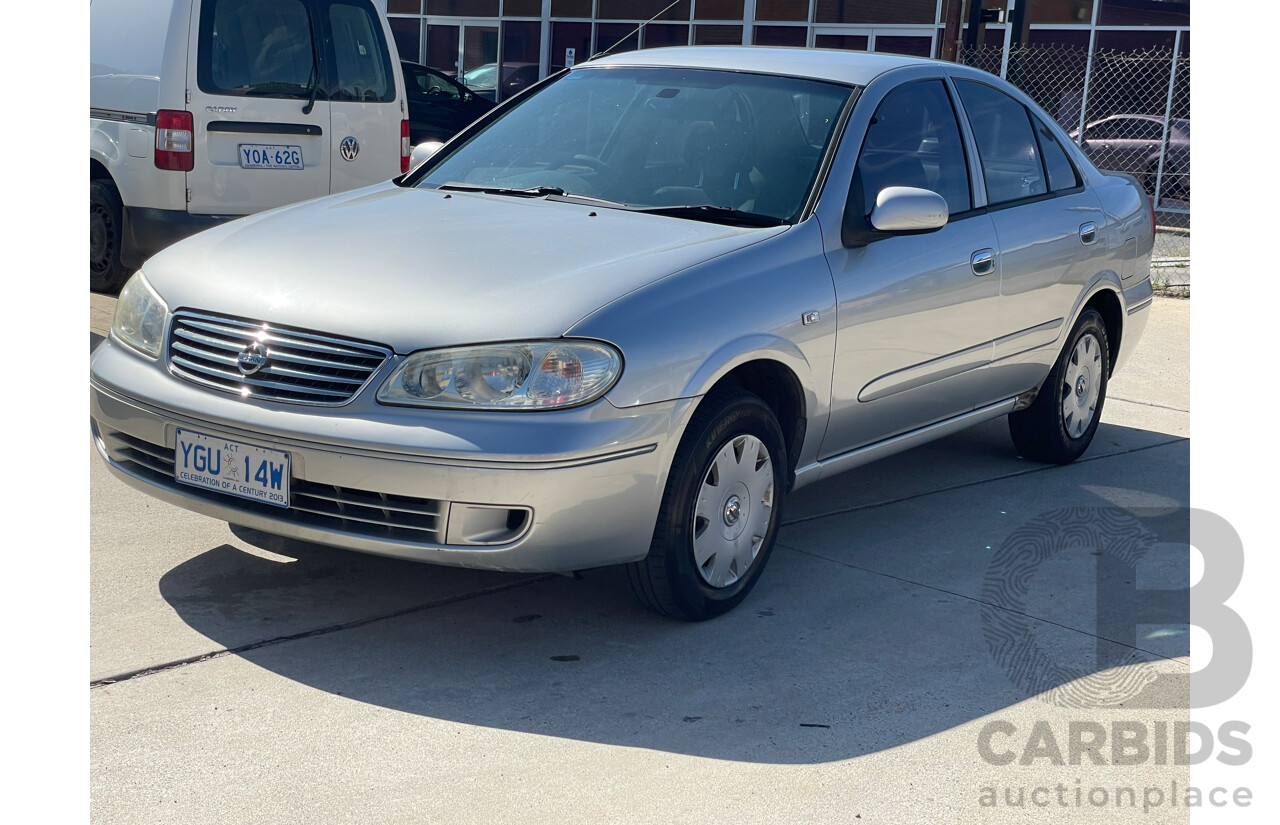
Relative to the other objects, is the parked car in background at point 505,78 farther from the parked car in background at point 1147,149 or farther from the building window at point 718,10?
the parked car in background at point 1147,149

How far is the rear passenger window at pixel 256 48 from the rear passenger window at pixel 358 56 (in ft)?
0.73

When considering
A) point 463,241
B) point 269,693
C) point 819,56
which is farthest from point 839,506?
point 269,693

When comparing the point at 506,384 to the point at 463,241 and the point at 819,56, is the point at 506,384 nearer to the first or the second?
the point at 463,241

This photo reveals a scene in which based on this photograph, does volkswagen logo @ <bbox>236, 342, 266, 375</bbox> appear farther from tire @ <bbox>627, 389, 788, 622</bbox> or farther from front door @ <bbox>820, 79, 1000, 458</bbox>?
front door @ <bbox>820, 79, 1000, 458</bbox>

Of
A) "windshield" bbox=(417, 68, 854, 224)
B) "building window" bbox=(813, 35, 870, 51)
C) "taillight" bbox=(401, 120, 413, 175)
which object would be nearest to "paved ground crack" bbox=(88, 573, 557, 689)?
"windshield" bbox=(417, 68, 854, 224)

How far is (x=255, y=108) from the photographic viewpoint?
7941 millimetres

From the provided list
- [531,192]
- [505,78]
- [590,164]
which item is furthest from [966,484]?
[505,78]

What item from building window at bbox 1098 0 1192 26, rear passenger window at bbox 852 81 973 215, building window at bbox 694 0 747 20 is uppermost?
building window at bbox 1098 0 1192 26

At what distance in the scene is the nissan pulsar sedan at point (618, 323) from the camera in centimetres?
358

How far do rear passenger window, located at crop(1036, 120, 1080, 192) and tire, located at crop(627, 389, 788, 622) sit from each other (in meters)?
2.30

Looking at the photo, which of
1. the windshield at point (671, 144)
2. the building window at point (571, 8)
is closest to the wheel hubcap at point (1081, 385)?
the windshield at point (671, 144)

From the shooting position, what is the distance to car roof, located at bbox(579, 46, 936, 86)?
5.04 metres

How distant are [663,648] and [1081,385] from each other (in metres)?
3.06

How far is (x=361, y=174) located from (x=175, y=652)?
17.5 ft
